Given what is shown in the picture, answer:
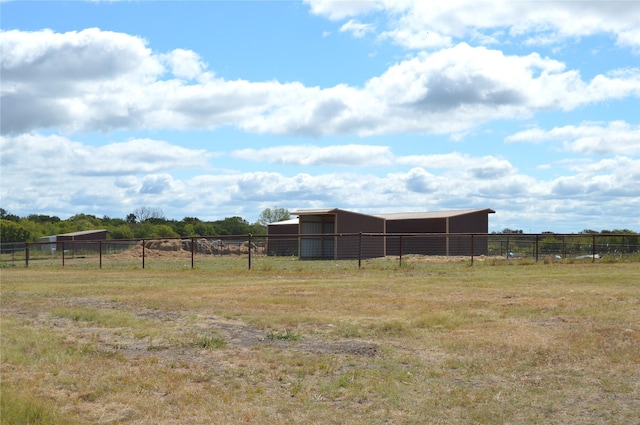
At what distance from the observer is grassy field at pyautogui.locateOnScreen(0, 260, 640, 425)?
23.5 feet

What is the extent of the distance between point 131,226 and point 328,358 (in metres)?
86.3

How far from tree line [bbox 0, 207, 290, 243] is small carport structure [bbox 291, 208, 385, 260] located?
122ft

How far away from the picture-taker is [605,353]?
9.26 m

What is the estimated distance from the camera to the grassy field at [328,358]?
7160mm

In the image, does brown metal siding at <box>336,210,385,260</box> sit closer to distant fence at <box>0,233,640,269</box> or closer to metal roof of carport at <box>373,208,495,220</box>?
distant fence at <box>0,233,640,269</box>

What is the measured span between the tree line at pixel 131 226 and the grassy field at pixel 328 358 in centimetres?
5907

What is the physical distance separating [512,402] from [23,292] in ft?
54.6

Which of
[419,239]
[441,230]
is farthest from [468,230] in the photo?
[419,239]

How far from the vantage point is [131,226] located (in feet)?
302

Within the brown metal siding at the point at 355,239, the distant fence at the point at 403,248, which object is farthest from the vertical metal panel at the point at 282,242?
the brown metal siding at the point at 355,239

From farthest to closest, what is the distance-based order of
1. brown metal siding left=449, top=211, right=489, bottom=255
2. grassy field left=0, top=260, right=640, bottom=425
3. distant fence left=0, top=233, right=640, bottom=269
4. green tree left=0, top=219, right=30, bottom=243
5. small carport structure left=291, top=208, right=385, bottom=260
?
green tree left=0, top=219, right=30, bottom=243, brown metal siding left=449, top=211, right=489, bottom=255, small carport structure left=291, top=208, right=385, bottom=260, distant fence left=0, top=233, right=640, bottom=269, grassy field left=0, top=260, right=640, bottom=425

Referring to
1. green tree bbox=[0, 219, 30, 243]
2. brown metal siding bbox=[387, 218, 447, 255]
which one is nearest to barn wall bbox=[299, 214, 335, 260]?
brown metal siding bbox=[387, 218, 447, 255]

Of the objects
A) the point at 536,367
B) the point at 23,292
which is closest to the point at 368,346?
the point at 536,367

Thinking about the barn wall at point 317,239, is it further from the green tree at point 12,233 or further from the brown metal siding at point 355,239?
the green tree at point 12,233
